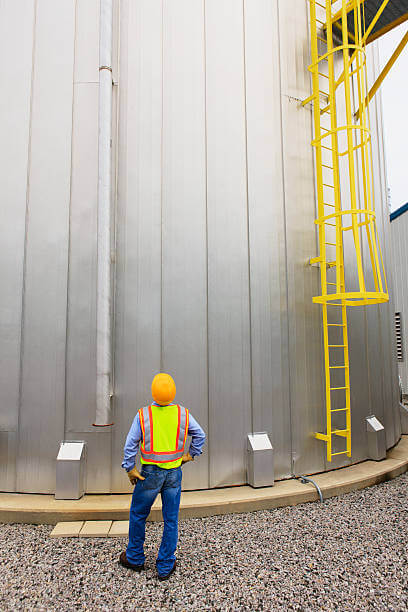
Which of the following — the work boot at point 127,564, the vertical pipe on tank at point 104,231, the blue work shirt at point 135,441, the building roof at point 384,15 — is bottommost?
the work boot at point 127,564

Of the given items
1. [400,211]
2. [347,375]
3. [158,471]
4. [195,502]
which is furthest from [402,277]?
[158,471]

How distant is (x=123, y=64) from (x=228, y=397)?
4.76 meters

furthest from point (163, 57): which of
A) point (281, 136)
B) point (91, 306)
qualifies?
point (91, 306)

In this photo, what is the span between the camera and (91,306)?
4973mm

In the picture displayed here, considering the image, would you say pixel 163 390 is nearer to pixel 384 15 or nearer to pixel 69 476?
pixel 69 476

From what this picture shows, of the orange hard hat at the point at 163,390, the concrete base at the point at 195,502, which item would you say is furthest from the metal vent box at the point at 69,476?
the orange hard hat at the point at 163,390

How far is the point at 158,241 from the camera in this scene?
17.0 ft

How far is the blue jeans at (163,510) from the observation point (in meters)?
3.35

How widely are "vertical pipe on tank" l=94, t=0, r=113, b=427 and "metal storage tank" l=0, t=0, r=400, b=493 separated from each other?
179 millimetres

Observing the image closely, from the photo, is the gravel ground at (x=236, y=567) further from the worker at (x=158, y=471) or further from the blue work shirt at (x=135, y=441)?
the blue work shirt at (x=135, y=441)

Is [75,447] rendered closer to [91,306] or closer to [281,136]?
[91,306]

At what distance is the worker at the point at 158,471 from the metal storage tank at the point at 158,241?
57.3 inches

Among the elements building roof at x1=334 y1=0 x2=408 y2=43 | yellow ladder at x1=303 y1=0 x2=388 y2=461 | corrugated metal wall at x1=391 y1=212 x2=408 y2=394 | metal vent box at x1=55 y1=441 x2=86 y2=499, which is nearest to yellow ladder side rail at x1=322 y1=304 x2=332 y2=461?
yellow ladder at x1=303 y1=0 x2=388 y2=461

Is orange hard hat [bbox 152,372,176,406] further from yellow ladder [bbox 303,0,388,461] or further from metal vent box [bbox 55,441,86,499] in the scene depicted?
yellow ladder [bbox 303,0,388,461]
